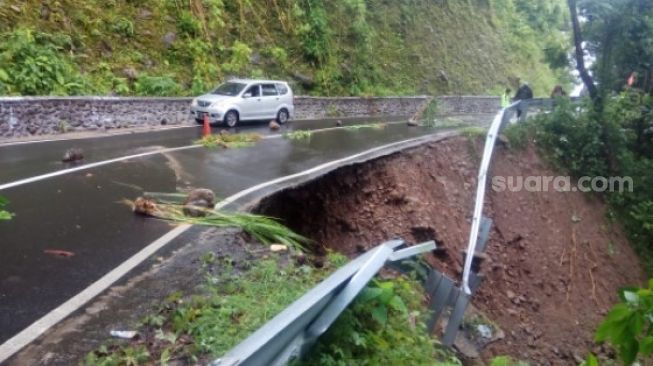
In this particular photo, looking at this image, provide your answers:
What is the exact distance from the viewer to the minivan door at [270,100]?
21.0 meters

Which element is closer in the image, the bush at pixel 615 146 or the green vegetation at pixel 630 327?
the green vegetation at pixel 630 327

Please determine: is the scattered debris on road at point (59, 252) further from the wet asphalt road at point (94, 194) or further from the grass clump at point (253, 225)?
the grass clump at point (253, 225)

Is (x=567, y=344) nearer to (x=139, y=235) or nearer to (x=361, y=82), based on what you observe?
(x=139, y=235)

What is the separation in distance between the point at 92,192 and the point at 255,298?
4.86 m

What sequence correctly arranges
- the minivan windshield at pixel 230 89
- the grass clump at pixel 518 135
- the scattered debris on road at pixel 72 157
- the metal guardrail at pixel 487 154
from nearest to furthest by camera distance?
the metal guardrail at pixel 487 154
the scattered debris on road at pixel 72 157
the grass clump at pixel 518 135
the minivan windshield at pixel 230 89

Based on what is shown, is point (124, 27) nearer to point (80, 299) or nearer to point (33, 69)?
point (33, 69)

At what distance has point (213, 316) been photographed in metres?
4.65

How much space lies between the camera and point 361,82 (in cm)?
3058

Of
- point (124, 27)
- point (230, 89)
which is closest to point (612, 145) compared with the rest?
point (230, 89)

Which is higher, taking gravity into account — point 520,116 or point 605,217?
point 520,116

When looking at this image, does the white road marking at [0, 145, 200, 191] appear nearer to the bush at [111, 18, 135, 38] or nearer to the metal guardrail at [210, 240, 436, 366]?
the metal guardrail at [210, 240, 436, 366]

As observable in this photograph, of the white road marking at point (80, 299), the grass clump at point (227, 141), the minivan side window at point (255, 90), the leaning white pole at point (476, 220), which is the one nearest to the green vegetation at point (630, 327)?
the white road marking at point (80, 299)

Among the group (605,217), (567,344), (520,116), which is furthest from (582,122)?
(567,344)
